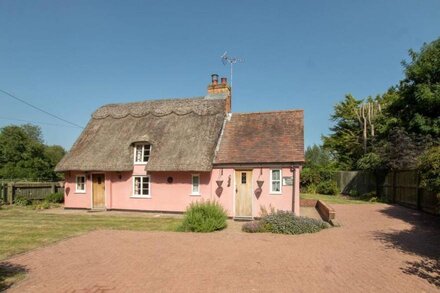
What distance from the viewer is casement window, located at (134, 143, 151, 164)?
21.0 metres

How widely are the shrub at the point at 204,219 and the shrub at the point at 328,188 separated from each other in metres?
19.8

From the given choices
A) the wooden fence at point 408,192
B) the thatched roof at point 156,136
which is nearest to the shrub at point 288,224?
the thatched roof at point 156,136

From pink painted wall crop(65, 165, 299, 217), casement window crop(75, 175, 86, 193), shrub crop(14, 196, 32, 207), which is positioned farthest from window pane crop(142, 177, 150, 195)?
shrub crop(14, 196, 32, 207)

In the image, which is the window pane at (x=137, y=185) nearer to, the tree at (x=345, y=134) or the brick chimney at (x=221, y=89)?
the brick chimney at (x=221, y=89)

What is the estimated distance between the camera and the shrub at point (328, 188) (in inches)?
1257

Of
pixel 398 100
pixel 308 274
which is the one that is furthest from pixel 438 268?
pixel 398 100

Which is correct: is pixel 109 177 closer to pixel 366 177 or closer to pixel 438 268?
pixel 438 268

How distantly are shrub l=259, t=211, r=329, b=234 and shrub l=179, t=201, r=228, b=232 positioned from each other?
1.72 metres

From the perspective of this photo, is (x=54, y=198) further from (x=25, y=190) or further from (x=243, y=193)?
(x=243, y=193)

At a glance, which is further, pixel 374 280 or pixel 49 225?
pixel 49 225

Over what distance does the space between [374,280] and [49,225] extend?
43.7 ft

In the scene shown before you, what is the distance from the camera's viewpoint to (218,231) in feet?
46.5

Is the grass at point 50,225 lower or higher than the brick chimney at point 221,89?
lower

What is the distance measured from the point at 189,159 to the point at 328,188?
57.6 ft
